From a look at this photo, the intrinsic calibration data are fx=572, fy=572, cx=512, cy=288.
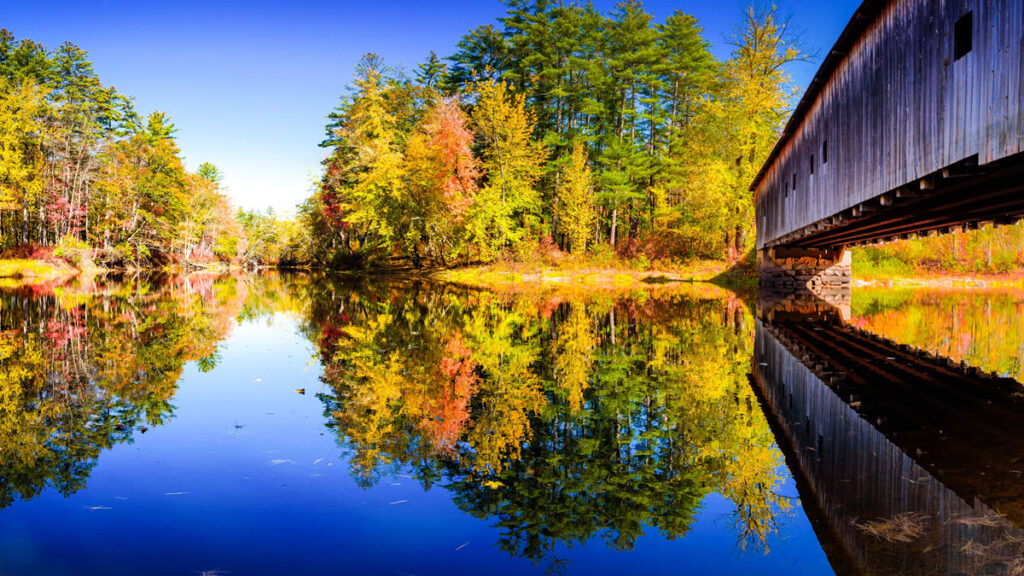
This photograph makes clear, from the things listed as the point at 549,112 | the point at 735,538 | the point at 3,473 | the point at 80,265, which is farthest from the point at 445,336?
the point at 80,265

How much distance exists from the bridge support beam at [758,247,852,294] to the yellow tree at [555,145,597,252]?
38.0ft

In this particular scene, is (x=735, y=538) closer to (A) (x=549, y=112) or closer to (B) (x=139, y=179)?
(A) (x=549, y=112)

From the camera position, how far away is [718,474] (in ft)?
15.7

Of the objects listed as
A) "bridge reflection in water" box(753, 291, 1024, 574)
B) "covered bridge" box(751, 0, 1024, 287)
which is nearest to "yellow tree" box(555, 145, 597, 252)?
"covered bridge" box(751, 0, 1024, 287)

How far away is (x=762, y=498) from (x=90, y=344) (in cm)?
1178

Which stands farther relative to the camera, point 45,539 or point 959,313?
point 959,313

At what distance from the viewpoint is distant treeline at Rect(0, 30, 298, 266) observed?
3734 centimetres

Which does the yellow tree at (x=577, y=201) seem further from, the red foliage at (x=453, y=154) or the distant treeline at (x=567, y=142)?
the red foliage at (x=453, y=154)

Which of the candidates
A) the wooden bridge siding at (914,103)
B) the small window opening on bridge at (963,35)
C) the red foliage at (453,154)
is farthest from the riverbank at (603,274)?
the small window opening on bridge at (963,35)

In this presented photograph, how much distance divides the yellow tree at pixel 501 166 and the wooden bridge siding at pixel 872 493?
28.1 meters

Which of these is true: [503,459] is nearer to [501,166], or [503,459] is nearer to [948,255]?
[501,166]

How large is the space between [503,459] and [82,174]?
154ft

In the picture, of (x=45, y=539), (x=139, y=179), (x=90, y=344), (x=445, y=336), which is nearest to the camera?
(x=45, y=539)

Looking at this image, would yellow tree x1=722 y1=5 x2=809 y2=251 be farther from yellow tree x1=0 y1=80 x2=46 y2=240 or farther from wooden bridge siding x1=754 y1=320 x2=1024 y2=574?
yellow tree x1=0 y1=80 x2=46 y2=240
